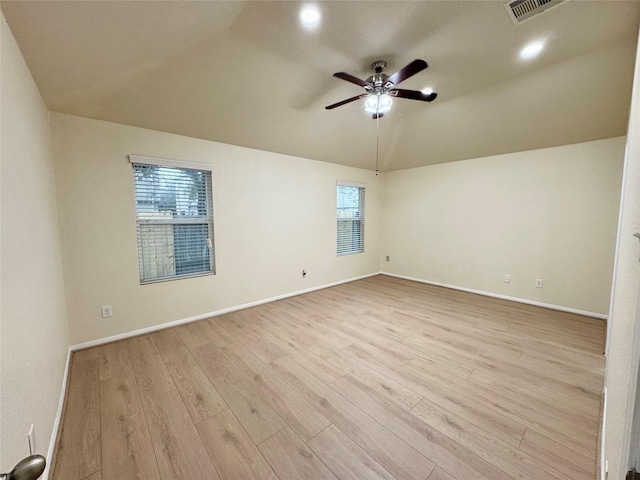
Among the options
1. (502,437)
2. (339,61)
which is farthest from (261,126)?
(502,437)

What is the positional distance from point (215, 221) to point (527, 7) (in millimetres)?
3505

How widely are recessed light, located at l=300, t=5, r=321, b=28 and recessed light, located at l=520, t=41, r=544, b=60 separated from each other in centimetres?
182

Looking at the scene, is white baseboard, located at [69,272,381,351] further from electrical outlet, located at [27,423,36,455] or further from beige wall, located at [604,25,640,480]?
beige wall, located at [604,25,640,480]

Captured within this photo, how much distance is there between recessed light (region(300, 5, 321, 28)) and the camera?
1.76 m

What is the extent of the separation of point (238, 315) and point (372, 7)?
3446mm

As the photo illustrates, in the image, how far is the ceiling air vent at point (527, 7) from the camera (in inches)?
67.4

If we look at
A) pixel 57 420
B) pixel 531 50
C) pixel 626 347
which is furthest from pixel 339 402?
pixel 531 50

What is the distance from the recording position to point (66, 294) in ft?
8.00

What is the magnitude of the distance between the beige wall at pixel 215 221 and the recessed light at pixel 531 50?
287 centimetres

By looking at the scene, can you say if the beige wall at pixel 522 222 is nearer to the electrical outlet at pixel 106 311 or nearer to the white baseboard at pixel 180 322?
the white baseboard at pixel 180 322

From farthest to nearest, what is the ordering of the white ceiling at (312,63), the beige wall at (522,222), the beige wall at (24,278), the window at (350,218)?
the window at (350,218) → the beige wall at (522,222) → the white ceiling at (312,63) → the beige wall at (24,278)

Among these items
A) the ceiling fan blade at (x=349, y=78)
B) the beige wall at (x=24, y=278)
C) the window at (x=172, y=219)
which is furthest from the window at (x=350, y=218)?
the beige wall at (x=24, y=278)

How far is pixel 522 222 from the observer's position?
3797mm

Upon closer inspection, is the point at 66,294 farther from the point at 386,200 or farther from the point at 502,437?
the point at 386,200
